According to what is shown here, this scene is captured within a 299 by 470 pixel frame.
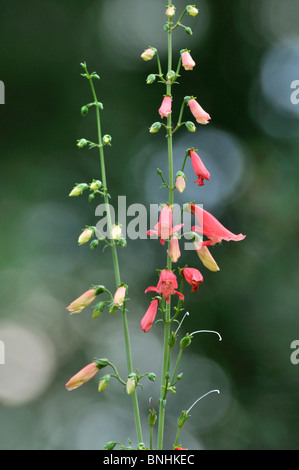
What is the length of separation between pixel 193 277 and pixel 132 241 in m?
3.02

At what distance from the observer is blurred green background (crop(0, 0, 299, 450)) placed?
4367 millimetres

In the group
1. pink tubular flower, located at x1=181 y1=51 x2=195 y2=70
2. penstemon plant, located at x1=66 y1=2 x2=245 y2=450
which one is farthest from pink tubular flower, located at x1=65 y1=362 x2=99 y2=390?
pink tubular flower, located at x1=181 y1=51 x2=195 y2=70

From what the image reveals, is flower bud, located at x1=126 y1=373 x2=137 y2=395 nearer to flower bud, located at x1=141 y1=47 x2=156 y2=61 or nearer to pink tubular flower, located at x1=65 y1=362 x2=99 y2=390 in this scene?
pink tubular flower, located at x1=65 y1=362 x2=99 y2=390

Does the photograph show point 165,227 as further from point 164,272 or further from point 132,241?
point 132,241

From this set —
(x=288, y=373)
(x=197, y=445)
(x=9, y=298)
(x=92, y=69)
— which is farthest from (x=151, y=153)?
(x=197, y=445)

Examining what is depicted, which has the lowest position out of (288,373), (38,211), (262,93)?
(288,373)

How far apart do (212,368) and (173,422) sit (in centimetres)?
50

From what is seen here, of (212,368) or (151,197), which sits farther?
(212,368)

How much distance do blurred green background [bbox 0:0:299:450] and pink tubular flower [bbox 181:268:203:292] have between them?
2982 mm

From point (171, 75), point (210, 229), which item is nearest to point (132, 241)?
point (210, 229)

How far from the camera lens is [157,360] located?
4.40 metres

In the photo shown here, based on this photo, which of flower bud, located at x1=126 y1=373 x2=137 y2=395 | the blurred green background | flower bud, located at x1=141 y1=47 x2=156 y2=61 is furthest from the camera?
the blurred green background

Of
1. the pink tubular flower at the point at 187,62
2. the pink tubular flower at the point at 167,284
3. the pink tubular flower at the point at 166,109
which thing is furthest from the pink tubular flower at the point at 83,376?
the pink tubular flower at the point at 187,62

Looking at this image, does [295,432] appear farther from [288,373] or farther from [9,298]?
[9,298]
